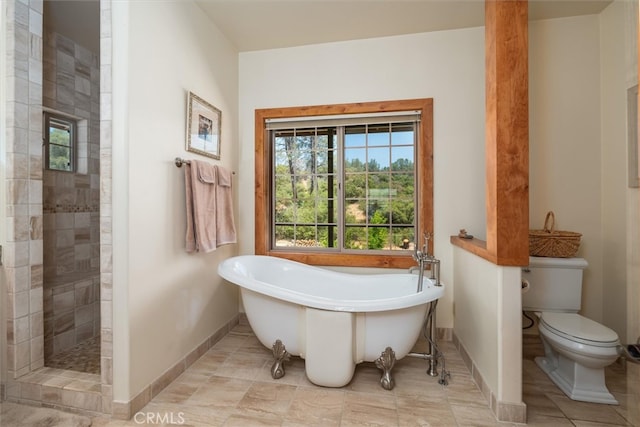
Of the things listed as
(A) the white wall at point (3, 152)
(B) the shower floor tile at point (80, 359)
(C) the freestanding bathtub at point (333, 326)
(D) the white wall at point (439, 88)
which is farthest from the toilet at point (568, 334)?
(A) the white wall at point (3, 152)

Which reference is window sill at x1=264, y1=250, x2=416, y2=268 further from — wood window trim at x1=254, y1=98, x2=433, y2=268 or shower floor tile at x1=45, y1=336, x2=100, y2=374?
shower floor tile at x1=45, y1=336, x2=100, y2=374

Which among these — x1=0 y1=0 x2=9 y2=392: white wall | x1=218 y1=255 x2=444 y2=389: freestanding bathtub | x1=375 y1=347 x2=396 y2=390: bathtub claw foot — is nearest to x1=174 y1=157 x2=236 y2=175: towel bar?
x1=218 y1=255 x2=444 y2=389: freestanding bathtub

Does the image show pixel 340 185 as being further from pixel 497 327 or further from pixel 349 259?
pixel 497 327

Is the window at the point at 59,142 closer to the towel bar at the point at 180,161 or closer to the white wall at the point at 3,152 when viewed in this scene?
the white wall at the point at 3,152

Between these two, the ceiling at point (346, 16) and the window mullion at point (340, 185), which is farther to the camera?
the window mullion at point (340, 185)

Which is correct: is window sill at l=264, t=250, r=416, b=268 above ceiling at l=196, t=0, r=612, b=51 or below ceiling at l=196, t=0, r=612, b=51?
below

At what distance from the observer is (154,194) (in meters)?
1.80

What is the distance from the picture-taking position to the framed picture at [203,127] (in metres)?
2.14

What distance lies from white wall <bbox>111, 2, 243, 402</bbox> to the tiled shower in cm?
100

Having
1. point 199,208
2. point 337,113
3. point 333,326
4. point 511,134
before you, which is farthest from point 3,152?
point 511,134

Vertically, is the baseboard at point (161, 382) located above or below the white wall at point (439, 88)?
below

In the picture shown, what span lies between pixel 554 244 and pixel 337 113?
76.0 inches

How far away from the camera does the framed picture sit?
2.14 metres

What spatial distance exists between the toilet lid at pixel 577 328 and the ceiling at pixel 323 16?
2.20 m
